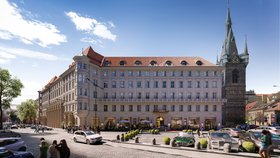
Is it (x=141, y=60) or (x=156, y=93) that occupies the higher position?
(x=141, y=60)

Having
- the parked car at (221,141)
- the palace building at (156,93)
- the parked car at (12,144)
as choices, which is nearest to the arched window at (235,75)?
the palace building at (156,93)

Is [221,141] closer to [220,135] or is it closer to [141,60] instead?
[220,135]

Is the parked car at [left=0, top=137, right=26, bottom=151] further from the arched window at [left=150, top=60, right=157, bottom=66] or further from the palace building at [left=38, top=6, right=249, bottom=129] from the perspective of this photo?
the arched window at [left=150, top=60, right=157, bottom=66]

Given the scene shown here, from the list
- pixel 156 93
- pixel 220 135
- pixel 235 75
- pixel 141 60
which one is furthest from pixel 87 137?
pixel 235 75

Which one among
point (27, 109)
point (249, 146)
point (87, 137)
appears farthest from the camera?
point (27, 109)

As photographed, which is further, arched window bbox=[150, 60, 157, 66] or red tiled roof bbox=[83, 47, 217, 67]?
arched window bbox=[150, 60, 157, 66]

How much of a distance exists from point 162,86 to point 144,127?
12.2 m

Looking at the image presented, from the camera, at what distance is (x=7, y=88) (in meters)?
73.8

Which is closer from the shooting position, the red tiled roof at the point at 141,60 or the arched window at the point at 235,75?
the red tiled roof at the point at 141,60

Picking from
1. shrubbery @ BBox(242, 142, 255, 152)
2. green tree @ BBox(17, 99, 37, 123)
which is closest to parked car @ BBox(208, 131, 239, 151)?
shrubbery @ BBox(242, 142, 255, 152)

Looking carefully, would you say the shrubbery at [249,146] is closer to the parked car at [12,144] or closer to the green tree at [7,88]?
the parked car at [12,144]

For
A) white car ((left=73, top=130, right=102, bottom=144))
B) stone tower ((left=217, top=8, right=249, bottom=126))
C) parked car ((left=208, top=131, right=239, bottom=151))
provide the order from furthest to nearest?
stone tower ((left=217, top=8, right=249, bottom=126)) → white car ((left=73, top=130, right=102, bottom=144)) → parked car ((left=208, top=131, right=239, bottom=151))

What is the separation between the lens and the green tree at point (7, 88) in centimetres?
7244

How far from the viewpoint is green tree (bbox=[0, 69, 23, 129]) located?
72.4 m
